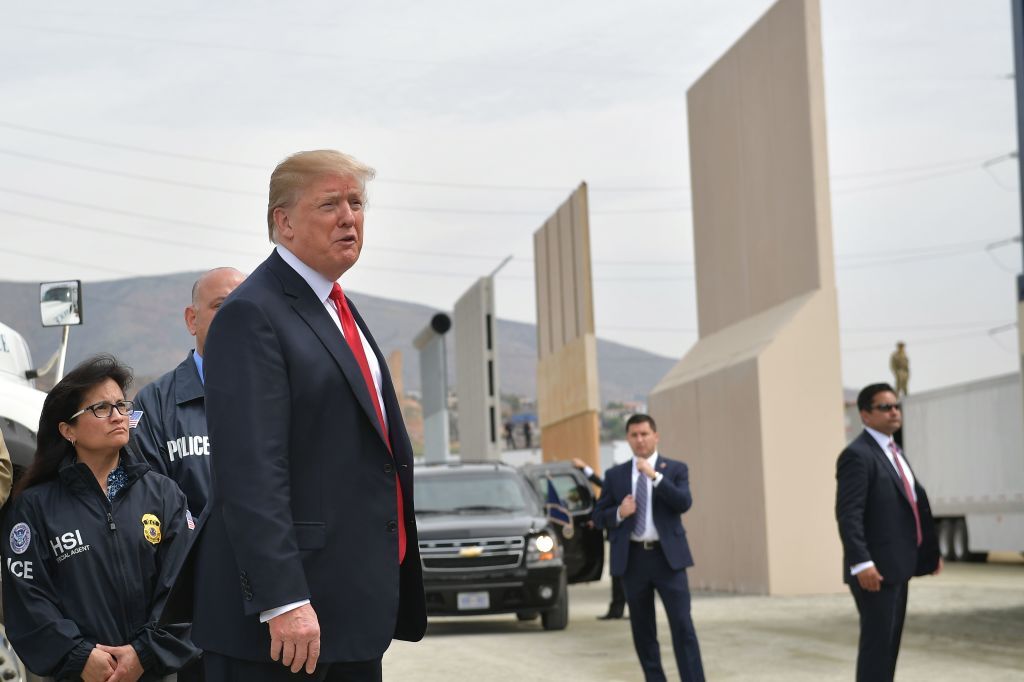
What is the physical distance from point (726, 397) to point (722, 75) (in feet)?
17.9

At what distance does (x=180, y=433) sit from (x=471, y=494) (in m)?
12.8

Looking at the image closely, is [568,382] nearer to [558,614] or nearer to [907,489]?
[558,614]

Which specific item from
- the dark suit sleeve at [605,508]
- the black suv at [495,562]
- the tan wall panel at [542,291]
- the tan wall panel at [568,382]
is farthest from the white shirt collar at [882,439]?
the tan wall panel at [542,291]

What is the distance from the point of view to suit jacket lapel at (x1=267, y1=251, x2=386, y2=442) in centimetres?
392

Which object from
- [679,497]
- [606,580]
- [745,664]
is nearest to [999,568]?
[606,580]

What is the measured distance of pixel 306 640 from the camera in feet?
12.1

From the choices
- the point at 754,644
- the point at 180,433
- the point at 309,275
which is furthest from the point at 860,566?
the point at 754,644

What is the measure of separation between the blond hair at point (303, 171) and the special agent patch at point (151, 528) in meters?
1.68

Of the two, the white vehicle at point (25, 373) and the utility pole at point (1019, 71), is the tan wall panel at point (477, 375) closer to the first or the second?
the utility pole at point (1019, 71)

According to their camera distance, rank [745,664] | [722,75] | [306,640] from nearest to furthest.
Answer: [306,640] → [745,664] → [722,75]

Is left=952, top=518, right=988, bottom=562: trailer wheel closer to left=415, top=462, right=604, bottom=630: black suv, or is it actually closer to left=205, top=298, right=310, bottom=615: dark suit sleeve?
left=415, top=462, right=604, bottom=630: black suv

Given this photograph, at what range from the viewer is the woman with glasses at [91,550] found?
5.23 m

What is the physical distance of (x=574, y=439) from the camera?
129 ft

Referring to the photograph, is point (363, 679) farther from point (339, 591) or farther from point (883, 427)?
point (883, 427)
